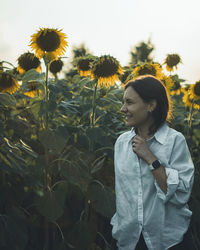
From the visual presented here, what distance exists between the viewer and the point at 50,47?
2832 mm

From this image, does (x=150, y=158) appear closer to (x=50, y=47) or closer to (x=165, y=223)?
(x=165, y=223)

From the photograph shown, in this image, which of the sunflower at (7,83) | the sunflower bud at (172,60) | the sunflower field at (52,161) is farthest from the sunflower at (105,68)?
the sunflower bud at (172,60)

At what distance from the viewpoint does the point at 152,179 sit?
204cm

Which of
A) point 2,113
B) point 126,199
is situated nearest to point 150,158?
point 126,199

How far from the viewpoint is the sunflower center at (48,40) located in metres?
2.81

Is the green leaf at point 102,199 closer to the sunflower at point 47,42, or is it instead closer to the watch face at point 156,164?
the watch face at point 156,164

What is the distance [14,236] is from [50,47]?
169 centimetres

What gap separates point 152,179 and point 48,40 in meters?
1.64

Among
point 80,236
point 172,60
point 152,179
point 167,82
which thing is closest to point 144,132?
point 152,179

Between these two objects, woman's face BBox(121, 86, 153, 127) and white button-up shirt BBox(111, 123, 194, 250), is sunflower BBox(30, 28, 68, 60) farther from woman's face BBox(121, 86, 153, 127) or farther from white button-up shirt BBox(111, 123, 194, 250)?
white button-up shirt BBox(111, 123, 194, 250)

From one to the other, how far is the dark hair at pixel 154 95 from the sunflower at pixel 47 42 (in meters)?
0.97

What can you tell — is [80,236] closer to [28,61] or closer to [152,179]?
[152,179]

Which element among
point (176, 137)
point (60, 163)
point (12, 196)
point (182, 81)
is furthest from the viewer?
point (182, 81)

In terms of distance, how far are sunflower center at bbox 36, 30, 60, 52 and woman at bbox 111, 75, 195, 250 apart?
991 millimetres
